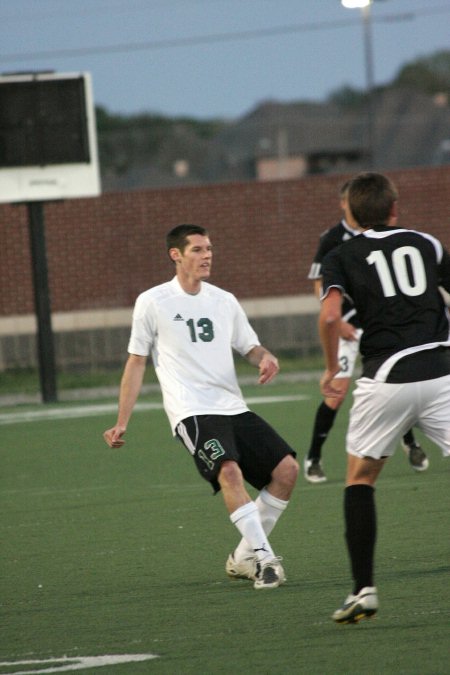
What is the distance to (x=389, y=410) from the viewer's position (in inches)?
220

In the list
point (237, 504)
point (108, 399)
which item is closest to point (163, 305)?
point (237, 504)

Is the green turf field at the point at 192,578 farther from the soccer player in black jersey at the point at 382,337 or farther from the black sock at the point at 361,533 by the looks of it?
the soccer player in black jersey at the point at 382,337

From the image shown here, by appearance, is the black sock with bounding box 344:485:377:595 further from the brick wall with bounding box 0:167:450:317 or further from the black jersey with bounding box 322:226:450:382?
the brick wall with bounding box 0:167:450:317

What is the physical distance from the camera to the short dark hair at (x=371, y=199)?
5.66 meters

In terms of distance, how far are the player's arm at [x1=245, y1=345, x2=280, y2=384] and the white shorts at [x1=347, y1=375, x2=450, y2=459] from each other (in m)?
1.34

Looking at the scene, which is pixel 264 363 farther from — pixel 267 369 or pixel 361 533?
pixel 361 533

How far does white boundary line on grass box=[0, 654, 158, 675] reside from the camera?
17.2 feet

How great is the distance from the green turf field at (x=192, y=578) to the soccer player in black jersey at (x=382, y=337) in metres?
0.43

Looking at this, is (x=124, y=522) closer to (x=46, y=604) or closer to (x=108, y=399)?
(x=46, y=604)

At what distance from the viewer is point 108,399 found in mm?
19266

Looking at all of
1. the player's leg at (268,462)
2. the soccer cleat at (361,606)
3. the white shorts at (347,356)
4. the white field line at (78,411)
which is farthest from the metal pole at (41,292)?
the soccer cleat at (361,606)

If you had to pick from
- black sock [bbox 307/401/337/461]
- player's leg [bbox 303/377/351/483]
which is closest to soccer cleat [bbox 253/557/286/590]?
player's leg [bbox 303/377/351/483]

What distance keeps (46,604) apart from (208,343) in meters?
1.58

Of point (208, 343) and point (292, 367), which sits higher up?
point (208, 343)
